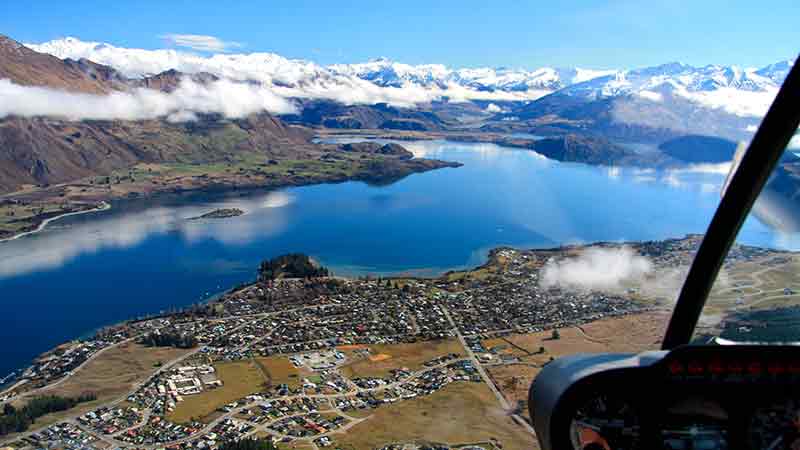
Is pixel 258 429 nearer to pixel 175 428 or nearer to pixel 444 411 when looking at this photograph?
pixel 175 428

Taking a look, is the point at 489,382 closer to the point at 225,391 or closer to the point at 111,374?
the point at 225,391

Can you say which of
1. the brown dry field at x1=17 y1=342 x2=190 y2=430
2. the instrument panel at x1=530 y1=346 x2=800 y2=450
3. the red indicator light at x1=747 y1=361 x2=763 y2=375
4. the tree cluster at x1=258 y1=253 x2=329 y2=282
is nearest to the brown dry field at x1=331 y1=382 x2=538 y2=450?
the brown dry field at x1=17 y1=342 x2=190 y2=430

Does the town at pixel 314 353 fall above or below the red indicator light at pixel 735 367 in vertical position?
below

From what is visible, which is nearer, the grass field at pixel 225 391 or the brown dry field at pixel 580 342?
the grass field at pixel 225 391

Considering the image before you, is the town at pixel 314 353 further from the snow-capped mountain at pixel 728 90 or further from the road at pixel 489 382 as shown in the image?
the snow-capped mountain at pixel 728 90

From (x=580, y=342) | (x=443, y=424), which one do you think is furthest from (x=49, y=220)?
(x=443, y=424)

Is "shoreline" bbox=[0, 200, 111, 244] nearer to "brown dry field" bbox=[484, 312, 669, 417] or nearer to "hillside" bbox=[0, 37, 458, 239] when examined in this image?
"hillside" bbox=[0, 37, 458, 239]

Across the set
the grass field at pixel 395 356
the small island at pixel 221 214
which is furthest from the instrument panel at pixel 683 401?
the small island at pixel 221 214
